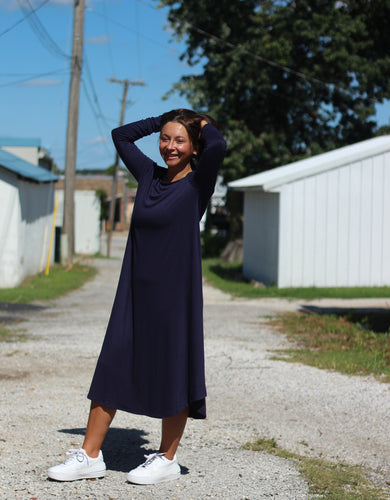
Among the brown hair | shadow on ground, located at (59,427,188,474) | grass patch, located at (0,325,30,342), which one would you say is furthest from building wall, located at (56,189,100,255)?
the brown hair

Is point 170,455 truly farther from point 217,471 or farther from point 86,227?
point 86,227

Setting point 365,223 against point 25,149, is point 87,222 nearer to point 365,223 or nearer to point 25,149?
point 25,149

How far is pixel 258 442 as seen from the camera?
4.72 metres

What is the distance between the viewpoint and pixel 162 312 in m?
3.65

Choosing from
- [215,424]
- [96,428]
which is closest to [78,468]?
[96,428]

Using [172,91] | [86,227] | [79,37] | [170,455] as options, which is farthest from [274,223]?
[86,227]

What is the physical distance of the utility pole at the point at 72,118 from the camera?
73.2 feet

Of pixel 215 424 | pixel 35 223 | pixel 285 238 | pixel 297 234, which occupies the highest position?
pixel 35 223

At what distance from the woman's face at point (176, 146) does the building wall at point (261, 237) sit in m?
13.4

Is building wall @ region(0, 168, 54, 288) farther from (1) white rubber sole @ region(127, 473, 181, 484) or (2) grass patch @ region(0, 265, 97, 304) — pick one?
(1) white rubber sole @ region(127, 473, 181, 484)

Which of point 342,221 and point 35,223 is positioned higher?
point 342,221

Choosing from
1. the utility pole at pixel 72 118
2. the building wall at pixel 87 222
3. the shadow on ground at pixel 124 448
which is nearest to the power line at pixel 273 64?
the utility pole at pixel 72 118

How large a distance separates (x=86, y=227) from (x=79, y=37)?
11.9 metres

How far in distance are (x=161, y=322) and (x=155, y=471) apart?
80 cm
